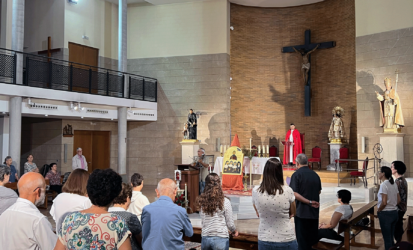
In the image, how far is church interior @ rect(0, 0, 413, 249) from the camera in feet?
37.9

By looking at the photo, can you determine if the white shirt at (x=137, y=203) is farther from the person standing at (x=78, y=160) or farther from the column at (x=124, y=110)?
the column at (x=124, y=110)

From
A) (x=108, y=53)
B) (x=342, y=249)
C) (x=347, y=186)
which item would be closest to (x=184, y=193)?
(x=342, y=249)

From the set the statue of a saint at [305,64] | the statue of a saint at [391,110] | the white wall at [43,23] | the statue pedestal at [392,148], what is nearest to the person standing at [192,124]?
the statue of a saint at [305,64]

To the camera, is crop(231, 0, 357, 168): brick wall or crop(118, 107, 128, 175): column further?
crop(231, 0, 357, 168): brick wall

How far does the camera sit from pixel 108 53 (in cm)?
1463

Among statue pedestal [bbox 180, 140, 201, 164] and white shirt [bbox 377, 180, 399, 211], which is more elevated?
statue pedestal [bbox 180, 140, 201, 164]

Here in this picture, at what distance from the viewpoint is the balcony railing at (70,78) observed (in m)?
9.73

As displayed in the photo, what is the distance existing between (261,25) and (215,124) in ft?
14.1

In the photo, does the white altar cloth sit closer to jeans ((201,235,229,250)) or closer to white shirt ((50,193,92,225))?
jeans ((201,235,229,250))

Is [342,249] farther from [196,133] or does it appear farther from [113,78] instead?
[113,78]

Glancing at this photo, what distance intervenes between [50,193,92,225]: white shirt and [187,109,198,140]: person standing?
9934 mm

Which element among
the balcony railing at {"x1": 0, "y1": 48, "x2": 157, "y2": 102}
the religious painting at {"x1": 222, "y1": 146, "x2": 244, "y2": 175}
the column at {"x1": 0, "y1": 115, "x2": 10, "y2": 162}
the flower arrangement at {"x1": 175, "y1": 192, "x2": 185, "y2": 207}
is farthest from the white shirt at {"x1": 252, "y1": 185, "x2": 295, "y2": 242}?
the column at {"x1": 0, "y1": 115, "x2": 10, "y2": 162}

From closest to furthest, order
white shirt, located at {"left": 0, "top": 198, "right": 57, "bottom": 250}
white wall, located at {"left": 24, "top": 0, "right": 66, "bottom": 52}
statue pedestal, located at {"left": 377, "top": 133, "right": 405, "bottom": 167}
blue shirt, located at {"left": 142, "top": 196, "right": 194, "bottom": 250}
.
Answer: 1. white shirt, located at {"left": 0, "top": 198, "right": 57, "bottom": 250}
2. blue shirt, located at {"left": 142, "top": 196, "right": 194, "bottom": 250}
3. statue pedestal, located at {"left": 377, "top": 133, "right": 405, "bottom": 167}
4. white wall, located at {"left": 24, "top": 0, "right": 66, "bottom": 52}

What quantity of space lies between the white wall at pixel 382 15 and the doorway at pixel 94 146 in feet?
32.1
